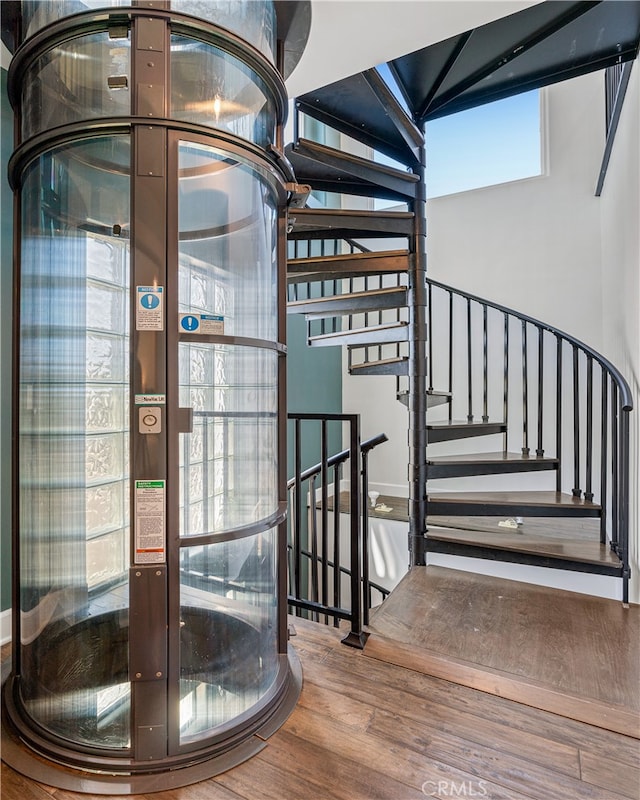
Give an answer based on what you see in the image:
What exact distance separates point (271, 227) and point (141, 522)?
1.05m

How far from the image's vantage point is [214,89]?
4.29 ft

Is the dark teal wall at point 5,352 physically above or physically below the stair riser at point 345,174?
below

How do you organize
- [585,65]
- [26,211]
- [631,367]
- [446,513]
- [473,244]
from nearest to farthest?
[26,211]
[585,65]
[631,367]
[446,513]
[473,244]

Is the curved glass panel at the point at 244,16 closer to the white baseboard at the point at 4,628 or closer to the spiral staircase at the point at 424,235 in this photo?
the spiral staircase at the point at 424,235

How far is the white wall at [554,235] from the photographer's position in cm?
371

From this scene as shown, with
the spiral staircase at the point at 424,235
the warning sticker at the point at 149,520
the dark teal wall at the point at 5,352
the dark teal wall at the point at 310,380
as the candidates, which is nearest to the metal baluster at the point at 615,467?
the spiral staircase at the point at 424,235

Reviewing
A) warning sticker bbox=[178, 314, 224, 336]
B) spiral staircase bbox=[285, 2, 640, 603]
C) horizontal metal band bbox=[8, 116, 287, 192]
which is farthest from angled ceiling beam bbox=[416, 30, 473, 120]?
warning sticker bbox=[178, 314, 224, 336]

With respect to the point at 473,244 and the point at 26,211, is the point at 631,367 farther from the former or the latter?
the point at 26,211

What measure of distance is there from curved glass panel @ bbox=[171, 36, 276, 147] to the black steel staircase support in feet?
4.97

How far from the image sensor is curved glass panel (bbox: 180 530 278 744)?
1.31m

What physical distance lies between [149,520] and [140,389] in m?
0.37

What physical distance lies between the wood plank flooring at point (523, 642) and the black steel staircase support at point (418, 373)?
0.33 metres

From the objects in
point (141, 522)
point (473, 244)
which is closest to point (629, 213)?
point (473, 244)

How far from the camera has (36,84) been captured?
1312mm
